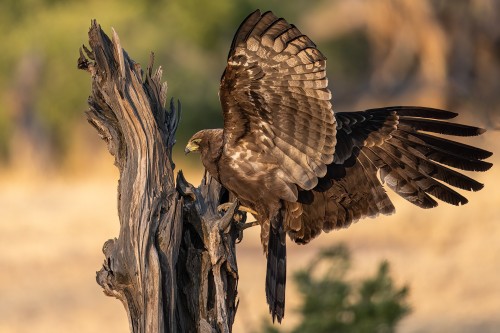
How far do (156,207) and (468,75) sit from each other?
61.4ft

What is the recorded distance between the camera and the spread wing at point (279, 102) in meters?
5.01

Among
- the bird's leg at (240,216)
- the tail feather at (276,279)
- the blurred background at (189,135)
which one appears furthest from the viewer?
the blurred background at (189,135)

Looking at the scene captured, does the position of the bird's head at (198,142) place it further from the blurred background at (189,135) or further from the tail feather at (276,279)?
the blurred background at (189,135)

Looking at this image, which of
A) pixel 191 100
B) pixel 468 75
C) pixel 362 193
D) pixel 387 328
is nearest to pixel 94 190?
pixel 191 100

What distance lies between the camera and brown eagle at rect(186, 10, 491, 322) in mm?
5066

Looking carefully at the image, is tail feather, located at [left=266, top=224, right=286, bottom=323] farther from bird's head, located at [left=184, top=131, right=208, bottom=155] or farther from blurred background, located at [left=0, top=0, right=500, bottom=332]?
blurred background, located at [left=0, top=0, right=500, bottom=332]

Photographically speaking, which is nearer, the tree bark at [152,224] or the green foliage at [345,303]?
the tree bark at [152,224]

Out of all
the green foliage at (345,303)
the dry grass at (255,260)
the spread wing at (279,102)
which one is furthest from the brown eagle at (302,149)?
the dry grass at (255,260)

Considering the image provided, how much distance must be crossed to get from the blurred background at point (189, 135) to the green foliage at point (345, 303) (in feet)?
8.72

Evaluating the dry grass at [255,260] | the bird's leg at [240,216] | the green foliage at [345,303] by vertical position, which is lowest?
Answer: the bird's leg at [240,216]

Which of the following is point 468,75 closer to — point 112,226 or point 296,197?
point 112,226

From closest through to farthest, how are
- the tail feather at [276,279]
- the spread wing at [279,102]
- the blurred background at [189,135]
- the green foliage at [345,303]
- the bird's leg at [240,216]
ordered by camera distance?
the spread wing at [279,102] < the tail feather at [276,279] < the bird's leg at [240,216] < the green foliage at [345,303] < the blurred background at [189,135]

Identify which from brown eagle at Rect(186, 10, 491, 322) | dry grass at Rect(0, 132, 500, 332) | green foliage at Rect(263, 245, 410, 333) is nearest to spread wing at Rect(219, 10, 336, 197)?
brown eagle at Rect(186, 10, 491, 322)

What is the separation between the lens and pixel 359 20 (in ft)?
110
